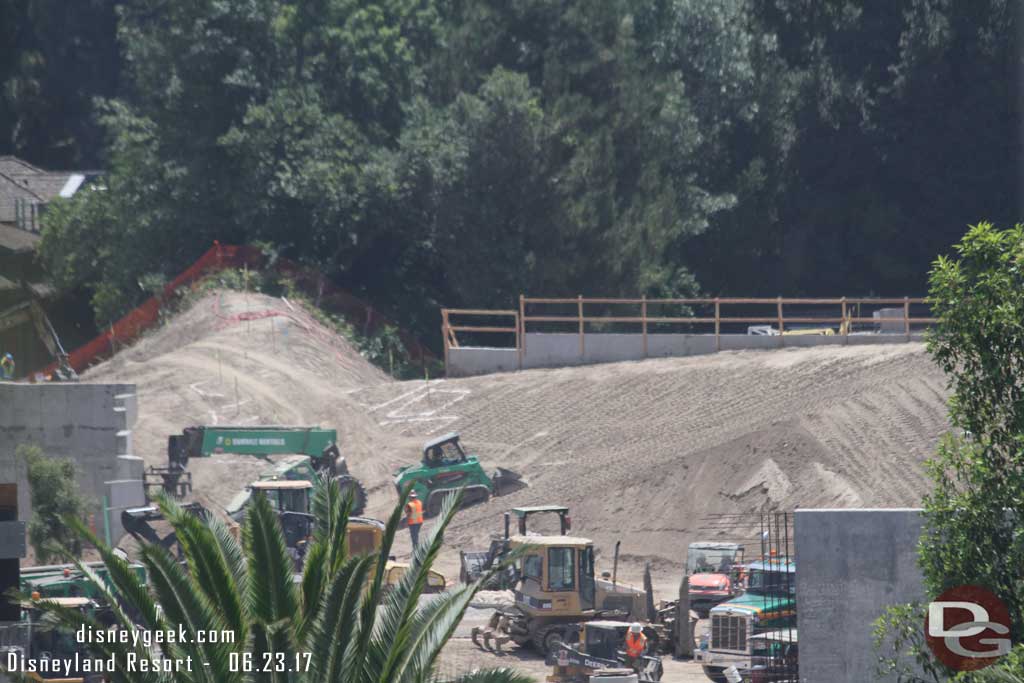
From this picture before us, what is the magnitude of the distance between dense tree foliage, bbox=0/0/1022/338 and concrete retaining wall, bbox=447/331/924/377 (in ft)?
18.5

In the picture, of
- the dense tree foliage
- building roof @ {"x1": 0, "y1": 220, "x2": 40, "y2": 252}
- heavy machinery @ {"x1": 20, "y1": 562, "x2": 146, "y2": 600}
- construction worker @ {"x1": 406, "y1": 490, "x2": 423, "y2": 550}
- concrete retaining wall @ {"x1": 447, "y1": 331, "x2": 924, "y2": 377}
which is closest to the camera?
building roof @ {"x1": 0, "y1": 220, "x2": 40, "y2": 252}

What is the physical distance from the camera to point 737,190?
5512cm

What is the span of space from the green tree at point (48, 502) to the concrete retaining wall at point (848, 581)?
18716mm

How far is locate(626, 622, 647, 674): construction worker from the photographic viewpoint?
904 inches

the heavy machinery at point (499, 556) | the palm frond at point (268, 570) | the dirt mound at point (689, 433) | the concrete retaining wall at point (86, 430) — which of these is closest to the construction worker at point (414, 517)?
the heavy machinery at point (499, 556)

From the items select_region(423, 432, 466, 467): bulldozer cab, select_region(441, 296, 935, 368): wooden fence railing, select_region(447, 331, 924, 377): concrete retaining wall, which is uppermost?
select_region(441, 296, 935, 368): wooden fence railing

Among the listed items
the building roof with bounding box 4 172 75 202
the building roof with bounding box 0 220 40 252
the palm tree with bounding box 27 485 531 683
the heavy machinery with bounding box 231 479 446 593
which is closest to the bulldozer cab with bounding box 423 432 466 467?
the heavy machinery with bounding box 231 479 446 593

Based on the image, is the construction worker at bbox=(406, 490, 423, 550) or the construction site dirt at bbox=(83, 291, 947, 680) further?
the construction site dirt at bbox=(83, 291, 947, 680)

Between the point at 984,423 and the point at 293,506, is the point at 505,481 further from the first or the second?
the point at 984,423

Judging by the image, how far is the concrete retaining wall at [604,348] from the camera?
137 feet

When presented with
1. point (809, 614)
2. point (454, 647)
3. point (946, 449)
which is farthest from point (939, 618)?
point (454, 647)

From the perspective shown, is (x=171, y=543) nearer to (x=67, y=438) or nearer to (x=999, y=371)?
(x=67, y=438)

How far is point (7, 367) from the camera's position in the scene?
37406 millimetres

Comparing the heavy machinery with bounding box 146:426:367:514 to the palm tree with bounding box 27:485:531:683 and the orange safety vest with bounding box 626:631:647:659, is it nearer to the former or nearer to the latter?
the orange safety vest with bounding box 626:631:647:659
